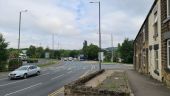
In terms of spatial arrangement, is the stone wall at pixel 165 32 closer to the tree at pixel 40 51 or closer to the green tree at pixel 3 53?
the green tree at pixel 3 53

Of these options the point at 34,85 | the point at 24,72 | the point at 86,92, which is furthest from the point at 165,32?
the point at 24,72

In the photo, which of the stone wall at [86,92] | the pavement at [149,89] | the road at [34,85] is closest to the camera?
the stone wall at [86,92]

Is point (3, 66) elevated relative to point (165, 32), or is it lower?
lower

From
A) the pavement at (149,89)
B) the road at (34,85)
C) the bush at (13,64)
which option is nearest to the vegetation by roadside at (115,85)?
the pavement at (149,89)

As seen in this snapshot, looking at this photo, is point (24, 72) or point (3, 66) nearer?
point (24, 72)

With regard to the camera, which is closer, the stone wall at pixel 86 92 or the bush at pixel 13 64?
the stone wall at pixel 86 92

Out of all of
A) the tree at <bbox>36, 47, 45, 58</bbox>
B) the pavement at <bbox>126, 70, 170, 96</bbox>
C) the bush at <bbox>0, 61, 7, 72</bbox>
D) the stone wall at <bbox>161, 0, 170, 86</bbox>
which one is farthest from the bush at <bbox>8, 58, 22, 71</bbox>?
the tree at <bbox>36, 47, 45, 58</bbox>

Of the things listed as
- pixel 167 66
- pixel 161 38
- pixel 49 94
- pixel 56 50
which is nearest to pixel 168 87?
pixel 167 66

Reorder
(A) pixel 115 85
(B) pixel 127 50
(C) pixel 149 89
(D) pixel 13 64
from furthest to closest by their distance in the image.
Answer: (B) pixel 127 50
(D) pixel 13 64
(A) pixel 115 85
(C) pixel 149 89

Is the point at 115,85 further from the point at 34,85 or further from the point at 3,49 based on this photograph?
the point at 3,49

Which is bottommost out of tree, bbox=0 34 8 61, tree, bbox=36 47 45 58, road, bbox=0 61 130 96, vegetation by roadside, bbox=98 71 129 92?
road, bbox=0 61 130 96

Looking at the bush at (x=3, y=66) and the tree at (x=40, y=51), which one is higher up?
the tree at (x=40, y=51)

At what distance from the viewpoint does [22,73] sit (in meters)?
38.0

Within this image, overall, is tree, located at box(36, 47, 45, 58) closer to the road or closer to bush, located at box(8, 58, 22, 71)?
bush, located at box(8, 58, 22, 71)
